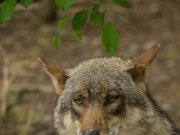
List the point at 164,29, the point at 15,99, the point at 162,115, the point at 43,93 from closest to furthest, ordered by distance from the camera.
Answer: the point at 162,115, the point at 15,99, the point at 43,93, the point at 164,29

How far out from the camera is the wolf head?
619cm

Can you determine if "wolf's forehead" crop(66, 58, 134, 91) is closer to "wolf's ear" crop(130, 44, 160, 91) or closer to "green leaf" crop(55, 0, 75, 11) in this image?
"wolf's ear" crop(130, 44, 160, 91)

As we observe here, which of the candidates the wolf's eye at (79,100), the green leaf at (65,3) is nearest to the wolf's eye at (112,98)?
the wolf's eye at (79,100)

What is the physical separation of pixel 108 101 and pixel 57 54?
8704 millimetres

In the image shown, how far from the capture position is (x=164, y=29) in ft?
51.4

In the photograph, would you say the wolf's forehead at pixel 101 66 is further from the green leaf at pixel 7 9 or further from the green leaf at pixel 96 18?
the green leaf at pixel 7 9

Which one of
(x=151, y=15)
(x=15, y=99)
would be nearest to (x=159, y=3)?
(x=151, y=15)

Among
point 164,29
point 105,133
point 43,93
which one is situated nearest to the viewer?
point 105,133

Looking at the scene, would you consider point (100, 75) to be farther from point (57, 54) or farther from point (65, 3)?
point (57, 54)

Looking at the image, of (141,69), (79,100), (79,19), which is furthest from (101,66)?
(79,19)

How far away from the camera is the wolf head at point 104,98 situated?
20.3ft

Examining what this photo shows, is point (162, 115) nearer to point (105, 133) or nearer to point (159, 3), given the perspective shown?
point (105, 133)

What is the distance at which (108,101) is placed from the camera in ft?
Answer: 20.4

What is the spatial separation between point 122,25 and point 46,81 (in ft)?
10.7
